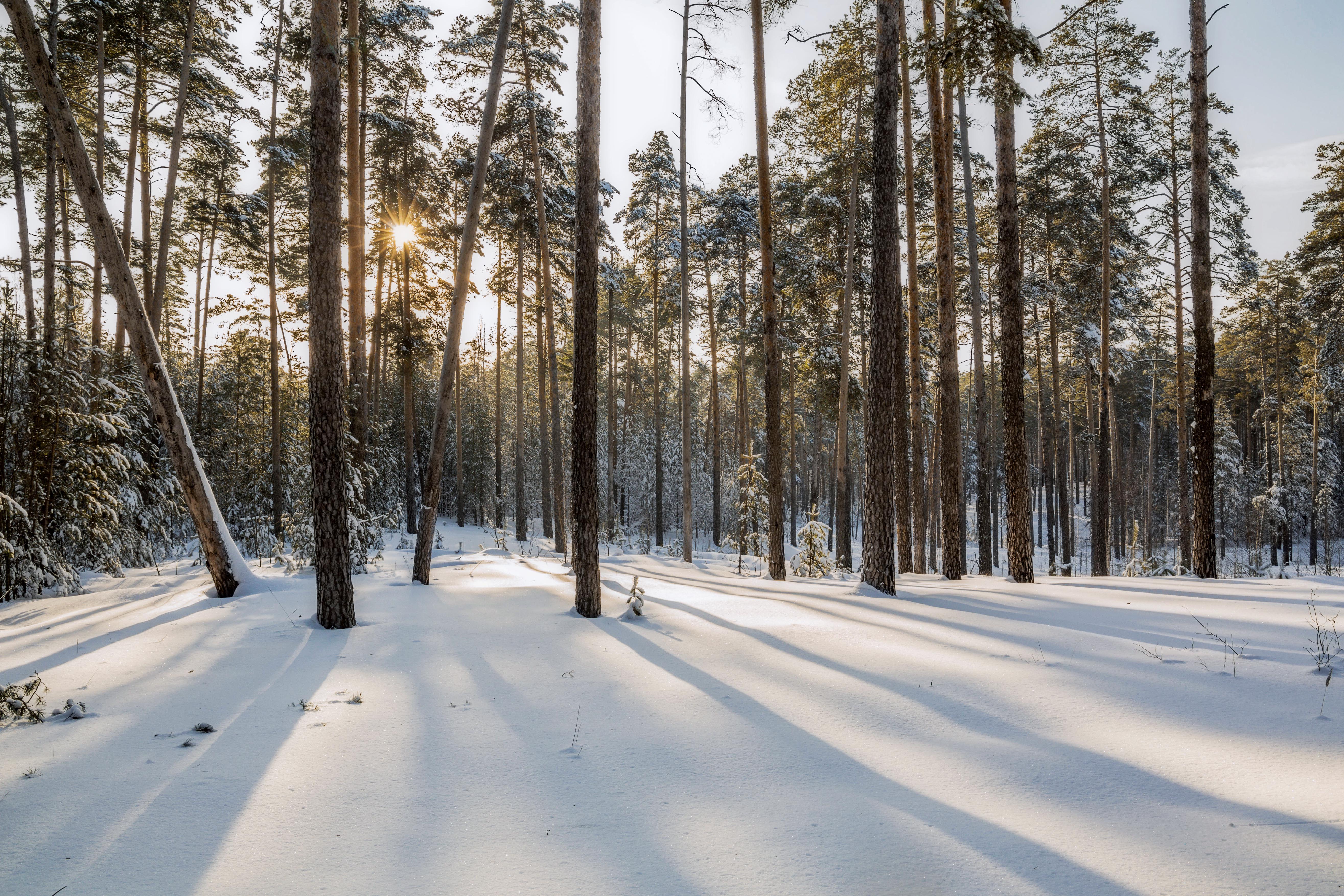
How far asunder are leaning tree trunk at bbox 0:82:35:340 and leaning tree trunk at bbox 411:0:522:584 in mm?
7221

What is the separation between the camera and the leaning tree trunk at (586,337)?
585 centimetres

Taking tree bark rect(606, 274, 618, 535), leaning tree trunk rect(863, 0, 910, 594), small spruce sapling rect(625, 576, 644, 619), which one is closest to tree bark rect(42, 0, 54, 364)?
small spruce sapling rect(625, 576, 644, 619)

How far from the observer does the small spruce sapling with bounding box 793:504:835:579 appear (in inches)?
431

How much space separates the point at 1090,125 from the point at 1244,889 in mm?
18769

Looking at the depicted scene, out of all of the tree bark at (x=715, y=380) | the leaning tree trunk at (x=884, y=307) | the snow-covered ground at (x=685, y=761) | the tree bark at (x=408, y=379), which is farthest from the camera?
the tree bark at (x=715, y=380)

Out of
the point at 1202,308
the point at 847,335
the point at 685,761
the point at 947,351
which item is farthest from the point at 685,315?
the point at 685,761

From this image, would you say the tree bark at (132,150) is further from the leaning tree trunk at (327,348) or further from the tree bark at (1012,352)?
the tree bark at (1012,352)

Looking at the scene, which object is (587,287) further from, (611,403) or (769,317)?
(611,403)

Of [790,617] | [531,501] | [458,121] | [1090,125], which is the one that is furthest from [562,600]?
[531,501]

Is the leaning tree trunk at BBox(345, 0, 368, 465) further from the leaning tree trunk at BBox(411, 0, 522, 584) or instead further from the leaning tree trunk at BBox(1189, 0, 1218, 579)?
the leaning tree trunk at BBox(1189, 0, 1218, 579)

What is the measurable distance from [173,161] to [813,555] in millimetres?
14984

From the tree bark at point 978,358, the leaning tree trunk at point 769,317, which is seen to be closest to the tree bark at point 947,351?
the tree bark at point 978,358

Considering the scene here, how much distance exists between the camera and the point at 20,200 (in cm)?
1164

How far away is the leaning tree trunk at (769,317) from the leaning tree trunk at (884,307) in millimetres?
2441
